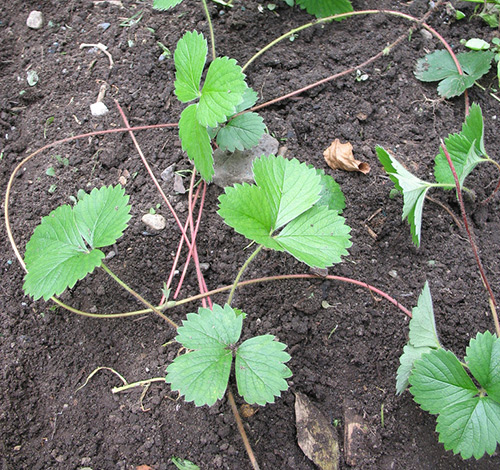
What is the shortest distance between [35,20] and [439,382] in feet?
7.53

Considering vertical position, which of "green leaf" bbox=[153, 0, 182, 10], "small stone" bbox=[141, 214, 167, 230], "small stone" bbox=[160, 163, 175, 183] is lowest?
"small stone" bbox=[141, 214, 167, 230]

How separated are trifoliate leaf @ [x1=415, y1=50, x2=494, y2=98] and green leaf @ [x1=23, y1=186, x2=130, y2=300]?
1.43 metres

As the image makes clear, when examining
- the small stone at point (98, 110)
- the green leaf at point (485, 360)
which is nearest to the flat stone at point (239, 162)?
the small stone at point (98, 110)

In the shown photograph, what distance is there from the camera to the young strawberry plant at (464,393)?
1.20 metres

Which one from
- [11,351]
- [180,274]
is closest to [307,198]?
[180,274]

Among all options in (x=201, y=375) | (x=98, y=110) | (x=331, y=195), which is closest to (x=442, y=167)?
(x=331, y=195)

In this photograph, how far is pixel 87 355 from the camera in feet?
4.83

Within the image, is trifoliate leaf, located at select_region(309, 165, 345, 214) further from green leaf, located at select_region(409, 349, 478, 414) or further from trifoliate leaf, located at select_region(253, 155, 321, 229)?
green leaf, located at select_region(409, 349, 478, 414)

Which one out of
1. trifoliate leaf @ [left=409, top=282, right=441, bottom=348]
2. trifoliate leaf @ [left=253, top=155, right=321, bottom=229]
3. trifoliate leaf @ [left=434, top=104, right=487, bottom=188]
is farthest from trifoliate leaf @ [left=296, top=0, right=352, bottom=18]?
trifoliate leaf @ [left=409, top=282, right=441, bottom=348]

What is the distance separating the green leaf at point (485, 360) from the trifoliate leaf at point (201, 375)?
2.26ft

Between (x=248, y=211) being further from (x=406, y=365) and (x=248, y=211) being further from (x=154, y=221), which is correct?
(x=406, y=365)

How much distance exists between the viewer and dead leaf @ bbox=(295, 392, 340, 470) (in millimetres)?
1291

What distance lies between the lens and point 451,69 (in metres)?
1.96

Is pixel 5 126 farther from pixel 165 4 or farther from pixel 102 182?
pixel 165 4
